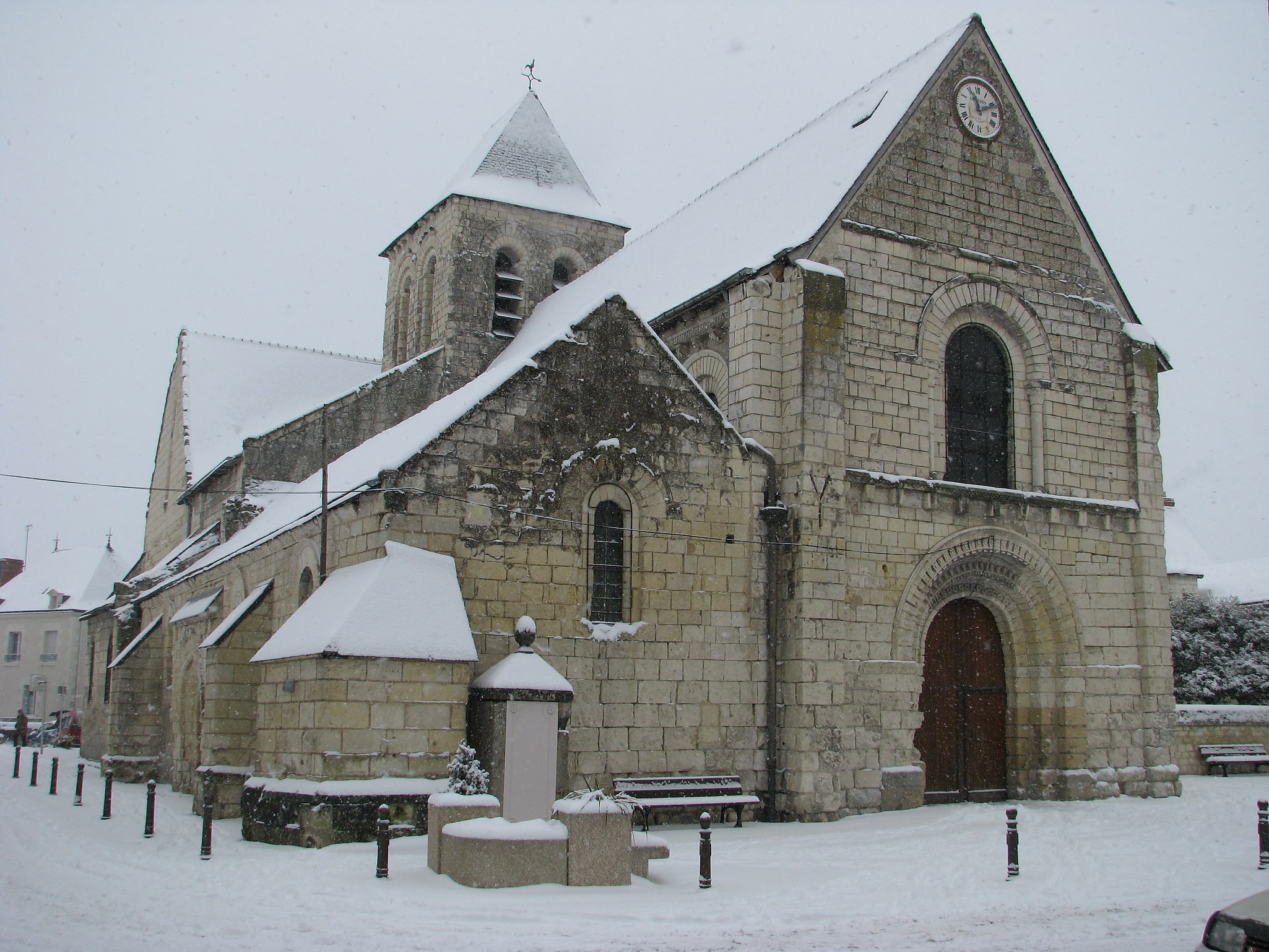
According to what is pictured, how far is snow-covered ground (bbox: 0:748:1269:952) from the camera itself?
8383 mm

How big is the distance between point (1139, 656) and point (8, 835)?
16558mm

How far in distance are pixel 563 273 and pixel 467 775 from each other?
19.4 metres

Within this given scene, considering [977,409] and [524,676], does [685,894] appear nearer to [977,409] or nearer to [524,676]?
[524,676]

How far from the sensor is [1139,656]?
18.9 metres

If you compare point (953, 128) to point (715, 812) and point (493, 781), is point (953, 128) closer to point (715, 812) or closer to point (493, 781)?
point (715, 812)

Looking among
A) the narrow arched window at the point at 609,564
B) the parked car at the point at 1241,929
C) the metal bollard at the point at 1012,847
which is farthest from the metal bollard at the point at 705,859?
the narrow arched window at the point at 609,564

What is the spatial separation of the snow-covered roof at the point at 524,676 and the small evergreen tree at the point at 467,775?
2.69ft

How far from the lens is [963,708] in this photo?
58.8 feet

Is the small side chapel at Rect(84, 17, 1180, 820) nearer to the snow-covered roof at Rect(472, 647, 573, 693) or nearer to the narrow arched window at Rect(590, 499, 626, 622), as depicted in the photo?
the narrow arched window at Rect(590, 499, 626, 622)

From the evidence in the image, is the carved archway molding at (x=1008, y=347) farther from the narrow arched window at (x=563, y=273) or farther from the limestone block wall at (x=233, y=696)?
the narrow arched window at (x=563, y=273)

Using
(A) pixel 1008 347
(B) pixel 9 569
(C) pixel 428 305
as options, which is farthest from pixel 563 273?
(B) pixel 9 569

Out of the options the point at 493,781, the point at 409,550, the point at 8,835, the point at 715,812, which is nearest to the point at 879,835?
the point at 715,812

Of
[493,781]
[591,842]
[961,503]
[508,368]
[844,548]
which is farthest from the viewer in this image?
[961,503]

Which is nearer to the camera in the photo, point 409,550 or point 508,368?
point 409,550
